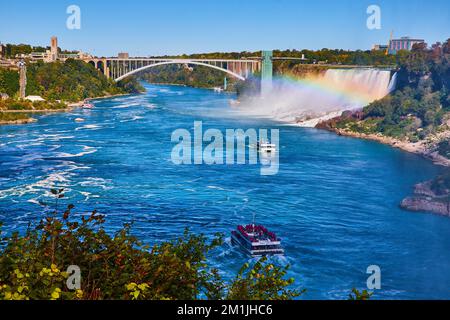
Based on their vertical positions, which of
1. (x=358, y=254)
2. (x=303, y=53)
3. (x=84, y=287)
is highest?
(x=303, y=53)

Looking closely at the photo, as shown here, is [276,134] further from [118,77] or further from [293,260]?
[118,77]

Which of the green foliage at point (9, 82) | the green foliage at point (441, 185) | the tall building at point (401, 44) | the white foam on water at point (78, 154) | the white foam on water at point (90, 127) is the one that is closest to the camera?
the green foliage at point (441, 185)

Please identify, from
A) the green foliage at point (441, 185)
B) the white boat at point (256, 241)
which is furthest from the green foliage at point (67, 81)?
the white boat at point (256, 241)

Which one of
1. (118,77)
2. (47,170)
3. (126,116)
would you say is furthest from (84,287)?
(118,77)

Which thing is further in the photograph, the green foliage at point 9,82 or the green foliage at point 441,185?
the green foliage at point 9,82

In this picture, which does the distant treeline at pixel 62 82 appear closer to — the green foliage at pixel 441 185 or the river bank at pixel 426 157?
the river bank at pixel 426 157

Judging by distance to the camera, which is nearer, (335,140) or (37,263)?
(37,263)

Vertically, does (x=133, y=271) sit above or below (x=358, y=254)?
above
